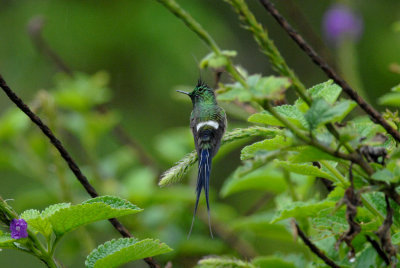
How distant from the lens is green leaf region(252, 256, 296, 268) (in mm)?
1183

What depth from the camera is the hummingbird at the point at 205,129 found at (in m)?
0.97

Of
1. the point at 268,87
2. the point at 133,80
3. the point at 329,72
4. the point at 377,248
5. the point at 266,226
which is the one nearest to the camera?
→ the point at 268,87

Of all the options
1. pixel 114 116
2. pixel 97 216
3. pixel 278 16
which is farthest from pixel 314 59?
pixel 114 116

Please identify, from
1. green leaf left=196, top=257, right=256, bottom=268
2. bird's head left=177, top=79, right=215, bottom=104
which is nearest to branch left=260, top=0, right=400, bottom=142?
green leaf left=196, top=257, right=256, bottom=268

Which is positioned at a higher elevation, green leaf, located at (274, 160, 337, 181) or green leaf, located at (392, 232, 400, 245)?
green leaf, located at (274, 160, 337, 181)

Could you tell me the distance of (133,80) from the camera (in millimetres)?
5039

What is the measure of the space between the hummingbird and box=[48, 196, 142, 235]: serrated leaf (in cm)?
11

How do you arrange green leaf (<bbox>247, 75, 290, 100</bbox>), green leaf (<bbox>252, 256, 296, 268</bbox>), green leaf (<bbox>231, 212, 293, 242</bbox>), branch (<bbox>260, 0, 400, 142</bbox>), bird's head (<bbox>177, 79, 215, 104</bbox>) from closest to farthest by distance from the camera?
green leaf (<bbox>247, 75, 290, 100</bbox>) → branch (<bbox>260, 0, 400, 142</bbox>) → green leaf (<bbox>252, 256, 296, 268</bbox>) → bird's head (<bbox>177, 79, 215, 104</bbox>) → green leaf (<bbox>231, 212, 293, 242</bbox>)

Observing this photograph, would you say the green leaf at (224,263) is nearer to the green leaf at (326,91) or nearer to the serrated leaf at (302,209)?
the serrated leaf at (302,209)

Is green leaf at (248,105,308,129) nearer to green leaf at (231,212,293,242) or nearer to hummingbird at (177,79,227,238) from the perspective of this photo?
hummingbird at (177,79,227,238)

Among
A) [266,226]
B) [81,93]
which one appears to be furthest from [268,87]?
[81,93]

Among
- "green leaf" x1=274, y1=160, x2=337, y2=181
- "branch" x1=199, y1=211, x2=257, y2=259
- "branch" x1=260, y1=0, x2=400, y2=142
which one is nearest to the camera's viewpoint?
"branch" x1=260, y1=0, x2=400, y2=142

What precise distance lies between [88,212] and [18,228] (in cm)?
10

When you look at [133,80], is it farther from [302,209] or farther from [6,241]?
[6,241]
